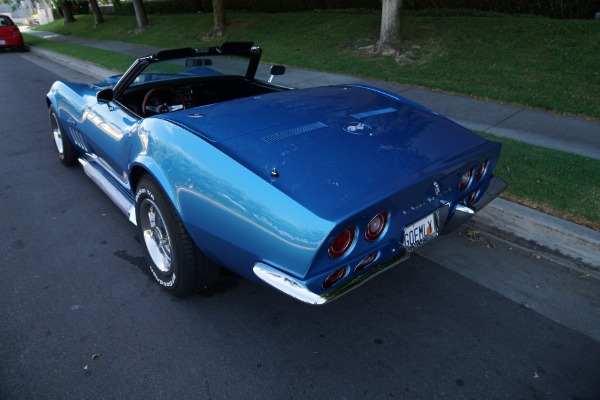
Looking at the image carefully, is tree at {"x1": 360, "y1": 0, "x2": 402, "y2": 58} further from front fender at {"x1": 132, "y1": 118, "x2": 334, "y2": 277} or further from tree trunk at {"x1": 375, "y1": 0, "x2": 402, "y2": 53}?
front fender at {"x1": 132, "y1": 118, "x2": 334, "y2": 277}

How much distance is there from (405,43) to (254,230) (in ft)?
29.2

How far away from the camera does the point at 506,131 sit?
5.43 metres


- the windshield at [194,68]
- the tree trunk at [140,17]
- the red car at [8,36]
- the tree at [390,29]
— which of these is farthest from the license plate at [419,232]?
the red car at [8,36]

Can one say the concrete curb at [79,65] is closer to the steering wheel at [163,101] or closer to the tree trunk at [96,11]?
the tree trunk at [96,11]

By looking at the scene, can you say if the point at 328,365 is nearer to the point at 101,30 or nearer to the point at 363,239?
the point at 363,239

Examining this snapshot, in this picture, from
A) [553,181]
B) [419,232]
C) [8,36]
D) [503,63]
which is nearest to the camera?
[419,232]

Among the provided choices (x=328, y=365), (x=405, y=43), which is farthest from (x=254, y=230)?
(x=405, y=43)

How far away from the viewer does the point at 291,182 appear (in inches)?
79.6

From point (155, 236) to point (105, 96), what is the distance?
4.03 feet

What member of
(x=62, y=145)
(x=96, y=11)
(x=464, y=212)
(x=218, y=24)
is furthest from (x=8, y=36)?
(x=464, y=212)

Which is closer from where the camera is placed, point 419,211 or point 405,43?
point 419,211

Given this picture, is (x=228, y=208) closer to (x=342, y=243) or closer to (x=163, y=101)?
(x=342, y=243)

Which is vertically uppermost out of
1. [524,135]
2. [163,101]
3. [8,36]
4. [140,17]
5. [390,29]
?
[163,101]

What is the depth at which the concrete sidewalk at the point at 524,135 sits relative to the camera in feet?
10.4
